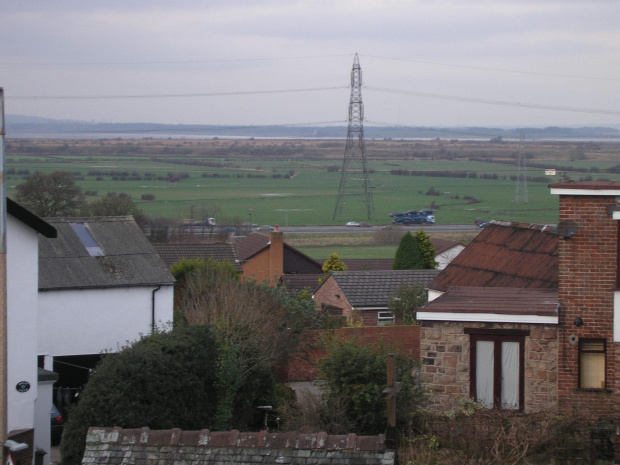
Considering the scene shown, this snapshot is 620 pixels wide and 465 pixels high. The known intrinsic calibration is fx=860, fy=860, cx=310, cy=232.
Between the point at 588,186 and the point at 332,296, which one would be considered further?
the point at 332,296

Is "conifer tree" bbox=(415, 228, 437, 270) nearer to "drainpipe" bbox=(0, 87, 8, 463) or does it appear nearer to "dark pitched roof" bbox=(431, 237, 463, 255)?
"dark pitched roof" bbox=(431, 237, 463, 255)

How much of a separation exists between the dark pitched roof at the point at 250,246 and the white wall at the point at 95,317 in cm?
2030

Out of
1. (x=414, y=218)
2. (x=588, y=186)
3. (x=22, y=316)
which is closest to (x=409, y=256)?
(x=588, y=186)

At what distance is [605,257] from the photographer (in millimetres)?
14289

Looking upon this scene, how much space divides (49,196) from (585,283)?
49.3 meters

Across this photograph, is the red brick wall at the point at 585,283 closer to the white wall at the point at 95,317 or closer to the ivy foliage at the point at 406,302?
the white wall at the point at 95,317

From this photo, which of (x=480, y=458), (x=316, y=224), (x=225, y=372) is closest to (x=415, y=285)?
(x=225, y=372)

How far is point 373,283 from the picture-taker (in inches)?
1282

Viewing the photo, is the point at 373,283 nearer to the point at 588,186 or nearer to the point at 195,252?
the point at 195,252

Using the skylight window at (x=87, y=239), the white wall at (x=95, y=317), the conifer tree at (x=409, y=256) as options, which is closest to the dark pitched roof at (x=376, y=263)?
the conifer tree at (x=409, y=256)

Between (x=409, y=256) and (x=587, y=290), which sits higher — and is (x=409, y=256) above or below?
above

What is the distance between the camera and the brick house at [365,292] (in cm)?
3125

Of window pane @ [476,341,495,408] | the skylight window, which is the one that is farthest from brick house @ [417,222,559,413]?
the skylight window

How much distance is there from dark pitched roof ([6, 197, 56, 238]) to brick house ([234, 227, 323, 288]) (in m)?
26.3
